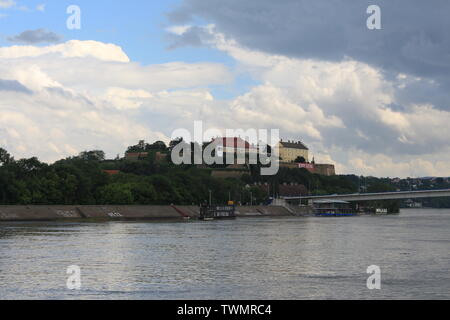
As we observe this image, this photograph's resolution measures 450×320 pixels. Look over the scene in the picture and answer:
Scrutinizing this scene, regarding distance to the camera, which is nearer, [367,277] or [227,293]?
[227,293]

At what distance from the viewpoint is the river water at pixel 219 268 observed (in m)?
37.3

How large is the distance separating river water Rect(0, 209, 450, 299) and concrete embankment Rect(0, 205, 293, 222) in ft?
137

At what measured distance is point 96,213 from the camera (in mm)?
133500

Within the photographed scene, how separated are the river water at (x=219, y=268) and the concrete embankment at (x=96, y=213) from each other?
41790 millimetres

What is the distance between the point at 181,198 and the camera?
165 metres

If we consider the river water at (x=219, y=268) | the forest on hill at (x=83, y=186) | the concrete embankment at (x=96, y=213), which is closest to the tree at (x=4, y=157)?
the forest on hill at (x=83, y=186)

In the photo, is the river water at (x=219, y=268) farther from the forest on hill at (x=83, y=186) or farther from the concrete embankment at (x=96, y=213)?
the forest on hill at (x=83, y=186)

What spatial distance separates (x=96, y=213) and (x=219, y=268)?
8829 cm

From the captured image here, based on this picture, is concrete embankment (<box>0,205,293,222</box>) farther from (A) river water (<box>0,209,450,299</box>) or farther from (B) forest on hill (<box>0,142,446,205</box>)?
(A) river water (<box>0,209,450,299</box>)

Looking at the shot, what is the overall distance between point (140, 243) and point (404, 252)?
24431 mm

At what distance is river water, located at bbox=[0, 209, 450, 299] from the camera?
37344mm

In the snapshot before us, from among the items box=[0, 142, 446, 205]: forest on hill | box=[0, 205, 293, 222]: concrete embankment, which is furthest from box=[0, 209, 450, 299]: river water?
box=[0, 142, 446, 205]: forest on hill
